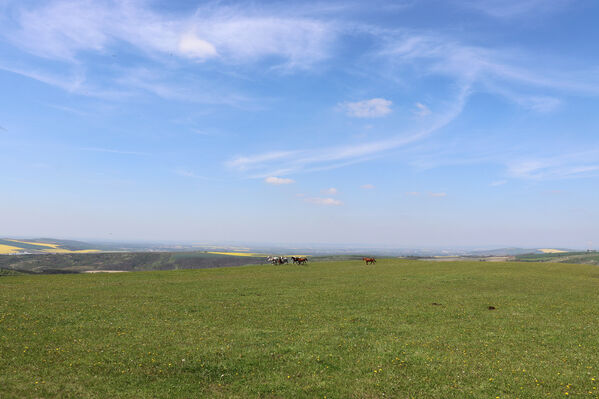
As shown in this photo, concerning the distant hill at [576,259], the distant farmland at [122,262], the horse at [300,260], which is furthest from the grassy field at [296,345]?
the distant farmland at [122,262]

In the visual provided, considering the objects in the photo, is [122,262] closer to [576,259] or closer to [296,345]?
[296,345]

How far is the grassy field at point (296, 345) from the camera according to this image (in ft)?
39.3

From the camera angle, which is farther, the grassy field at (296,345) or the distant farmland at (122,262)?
the distant farmland at (122,262)

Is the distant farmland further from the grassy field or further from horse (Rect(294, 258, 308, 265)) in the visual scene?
the grassy field

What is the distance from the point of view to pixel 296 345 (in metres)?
16.0

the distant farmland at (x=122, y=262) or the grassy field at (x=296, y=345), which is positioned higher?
the grassy field at (x=296, y=345)

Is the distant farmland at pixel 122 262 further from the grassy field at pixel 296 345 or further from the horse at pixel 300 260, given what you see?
the grassy field at pixel 296 345

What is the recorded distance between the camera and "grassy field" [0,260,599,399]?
12.0 meters

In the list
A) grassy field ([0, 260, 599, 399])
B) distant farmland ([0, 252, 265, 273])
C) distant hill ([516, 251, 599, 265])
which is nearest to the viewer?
grassy field ([0, 260, 599, 399])

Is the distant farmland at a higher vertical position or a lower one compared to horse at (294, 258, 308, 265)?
lower

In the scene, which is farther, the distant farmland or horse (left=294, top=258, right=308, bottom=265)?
the distant farmland

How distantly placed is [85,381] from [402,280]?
33538mm

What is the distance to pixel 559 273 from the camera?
4600cm

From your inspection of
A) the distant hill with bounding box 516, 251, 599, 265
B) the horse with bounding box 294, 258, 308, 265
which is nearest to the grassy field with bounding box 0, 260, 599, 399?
the horse with bounding box 294, 258, 308, 265
